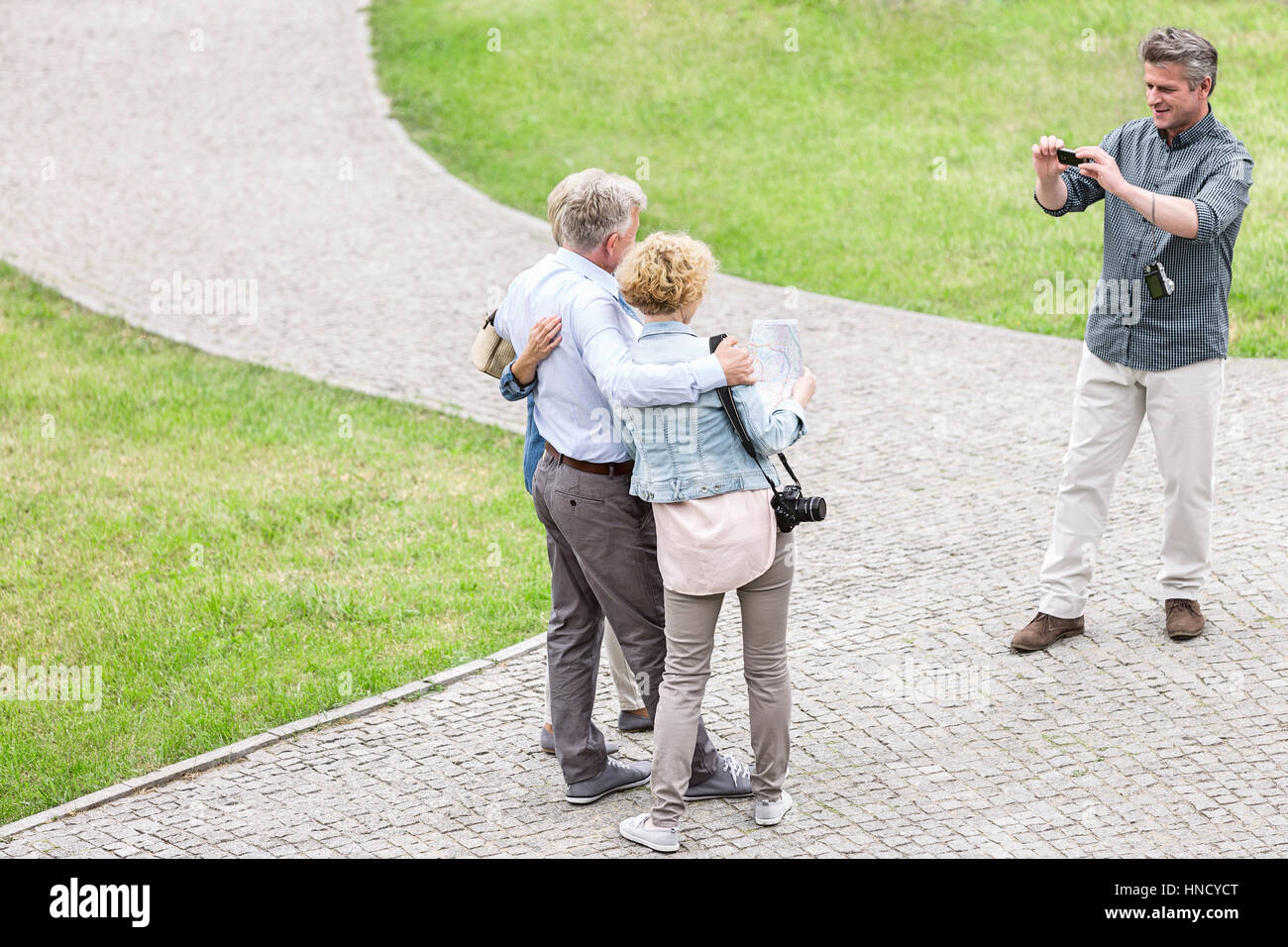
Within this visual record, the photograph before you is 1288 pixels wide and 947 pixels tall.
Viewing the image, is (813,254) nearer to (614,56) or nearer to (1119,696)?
(614,56)

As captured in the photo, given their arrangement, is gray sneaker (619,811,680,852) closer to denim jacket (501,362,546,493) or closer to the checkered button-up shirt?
denim jacket (501,362,546,493)

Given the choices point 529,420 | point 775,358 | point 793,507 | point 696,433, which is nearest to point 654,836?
point 793,507

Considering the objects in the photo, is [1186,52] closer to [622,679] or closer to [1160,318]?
[1160,318]

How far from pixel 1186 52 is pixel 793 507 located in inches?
104

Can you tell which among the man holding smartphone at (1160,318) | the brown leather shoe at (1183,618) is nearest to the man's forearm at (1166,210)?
the man holding smartphone at (1160,318)

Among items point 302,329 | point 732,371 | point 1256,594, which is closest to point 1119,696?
point 1256,594

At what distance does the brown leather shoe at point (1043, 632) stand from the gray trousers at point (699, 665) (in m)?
1.81

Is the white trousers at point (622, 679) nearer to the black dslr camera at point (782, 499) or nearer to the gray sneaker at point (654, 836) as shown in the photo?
the gray sneaker at point (654, 836)

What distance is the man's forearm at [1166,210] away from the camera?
580 centimetres

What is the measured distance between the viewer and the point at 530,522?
8.53m

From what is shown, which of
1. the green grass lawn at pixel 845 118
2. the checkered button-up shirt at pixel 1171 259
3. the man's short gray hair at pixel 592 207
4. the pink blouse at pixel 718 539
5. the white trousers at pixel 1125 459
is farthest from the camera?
the green grass lawn at pixel 845 118

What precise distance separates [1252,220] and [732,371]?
423 inches

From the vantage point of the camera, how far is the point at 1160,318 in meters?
6.14

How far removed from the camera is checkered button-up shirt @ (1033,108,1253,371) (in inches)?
237
